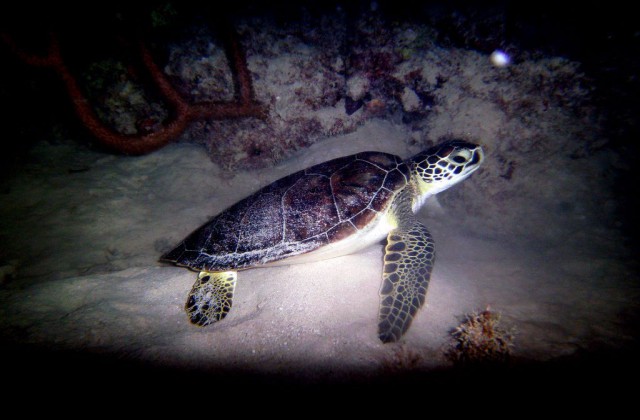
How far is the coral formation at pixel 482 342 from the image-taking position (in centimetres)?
229

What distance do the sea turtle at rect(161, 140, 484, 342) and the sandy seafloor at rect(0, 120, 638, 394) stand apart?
0.26m

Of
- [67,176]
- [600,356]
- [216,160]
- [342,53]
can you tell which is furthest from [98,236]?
[600,356]

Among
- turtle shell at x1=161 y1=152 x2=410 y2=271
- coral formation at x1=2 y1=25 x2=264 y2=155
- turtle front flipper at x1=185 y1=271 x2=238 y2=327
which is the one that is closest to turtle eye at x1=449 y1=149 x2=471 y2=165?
turtle shell at x1=161 y1=152 x2=410 y2=271

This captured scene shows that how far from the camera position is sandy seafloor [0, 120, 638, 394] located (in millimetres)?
2254

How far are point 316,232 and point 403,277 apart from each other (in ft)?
4.33

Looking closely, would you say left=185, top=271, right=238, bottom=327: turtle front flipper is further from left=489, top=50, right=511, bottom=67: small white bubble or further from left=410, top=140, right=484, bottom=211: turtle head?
left=489, top=50, right=511, bottom=67: small white bubble

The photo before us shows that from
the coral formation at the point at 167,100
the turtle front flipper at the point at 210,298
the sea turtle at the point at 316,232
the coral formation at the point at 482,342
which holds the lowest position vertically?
the coral formation at the point at 482,342

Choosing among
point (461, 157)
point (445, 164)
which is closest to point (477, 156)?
point (461, 157)

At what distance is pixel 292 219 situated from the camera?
3383 millimetres

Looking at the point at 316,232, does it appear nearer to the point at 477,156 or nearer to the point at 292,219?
the point at 292,219

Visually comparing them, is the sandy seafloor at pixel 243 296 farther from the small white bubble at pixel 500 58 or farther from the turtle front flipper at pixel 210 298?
the small white bubble at pixel 500 58

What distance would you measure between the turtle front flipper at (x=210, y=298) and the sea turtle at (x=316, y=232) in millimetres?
12

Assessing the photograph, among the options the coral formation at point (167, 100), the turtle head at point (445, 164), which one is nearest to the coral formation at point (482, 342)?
the turtle head at point (445, 164)

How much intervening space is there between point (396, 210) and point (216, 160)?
459cm
